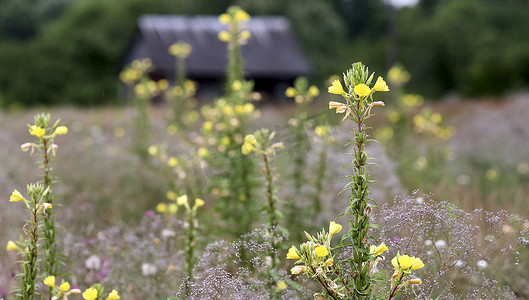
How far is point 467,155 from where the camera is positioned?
8258 mm

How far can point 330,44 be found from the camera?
30.7m

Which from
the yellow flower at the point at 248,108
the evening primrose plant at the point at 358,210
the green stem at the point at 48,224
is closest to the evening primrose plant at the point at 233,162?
the yellow flower at the point at 248,108

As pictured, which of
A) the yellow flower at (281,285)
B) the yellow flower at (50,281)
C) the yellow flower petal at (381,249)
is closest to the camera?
the yellow flower petal at (381,249)

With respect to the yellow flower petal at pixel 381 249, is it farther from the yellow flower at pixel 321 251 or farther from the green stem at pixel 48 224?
the green stem at pixel 48 224

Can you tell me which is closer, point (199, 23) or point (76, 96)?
point (199, 23)

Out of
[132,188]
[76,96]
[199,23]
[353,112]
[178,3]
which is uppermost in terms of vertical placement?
[178,3]

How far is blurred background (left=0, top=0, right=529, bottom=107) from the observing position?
30406 millimetres

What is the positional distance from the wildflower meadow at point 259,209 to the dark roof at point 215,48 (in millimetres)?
13851

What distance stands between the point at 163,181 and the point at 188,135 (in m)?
2.43

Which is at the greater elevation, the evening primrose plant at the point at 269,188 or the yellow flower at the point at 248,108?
the yellow flower at the point at 248,108

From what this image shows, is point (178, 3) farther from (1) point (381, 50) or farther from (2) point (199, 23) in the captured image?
(1) point (381, 50)

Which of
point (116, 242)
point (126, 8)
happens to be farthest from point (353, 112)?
point (126, 8)

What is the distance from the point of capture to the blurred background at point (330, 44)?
30406mm

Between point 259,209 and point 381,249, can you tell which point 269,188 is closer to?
point 259,209
